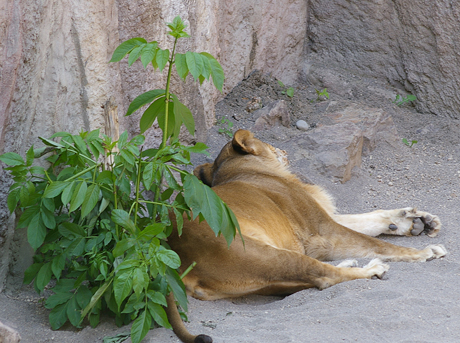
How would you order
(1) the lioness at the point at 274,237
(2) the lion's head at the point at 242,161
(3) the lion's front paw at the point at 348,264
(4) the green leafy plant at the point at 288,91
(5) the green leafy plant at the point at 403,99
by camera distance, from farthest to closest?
(5) the green leafy plant at the point at 403,99 → (4) the green leafy plant at the point at 288,91 → (2) the lion's head at the point at 242,161 → (3) the lion's front paw at the point at 348,264 → (1) the lioness at the point at 274,237

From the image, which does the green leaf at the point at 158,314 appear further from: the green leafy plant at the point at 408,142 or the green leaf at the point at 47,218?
the green leafy plant at the point at 408,142

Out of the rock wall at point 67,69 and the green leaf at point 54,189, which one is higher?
the rock wall at point 67,69

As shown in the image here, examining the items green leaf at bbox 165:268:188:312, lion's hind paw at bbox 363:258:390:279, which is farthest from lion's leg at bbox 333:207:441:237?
green leaf at bbox 165:268:188:312

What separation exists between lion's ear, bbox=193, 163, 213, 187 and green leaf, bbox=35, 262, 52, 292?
82.8 inches

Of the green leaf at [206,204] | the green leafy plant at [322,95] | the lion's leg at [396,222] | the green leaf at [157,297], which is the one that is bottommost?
the lion's leg at [396,222]

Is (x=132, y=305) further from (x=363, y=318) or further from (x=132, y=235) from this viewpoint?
(x=363, y=318)

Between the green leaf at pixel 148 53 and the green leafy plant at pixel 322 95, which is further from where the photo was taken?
the green leafy plant at pixel 322 95

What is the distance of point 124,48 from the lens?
2684 mm

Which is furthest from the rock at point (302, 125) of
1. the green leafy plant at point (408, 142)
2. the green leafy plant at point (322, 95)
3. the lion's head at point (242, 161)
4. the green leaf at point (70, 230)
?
the green leaf at point (70, 230)

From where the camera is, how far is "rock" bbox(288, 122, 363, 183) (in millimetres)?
5730

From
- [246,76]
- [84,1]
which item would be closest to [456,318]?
[84,1]

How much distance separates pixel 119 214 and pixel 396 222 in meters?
2.72

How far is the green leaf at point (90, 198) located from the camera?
8.59 feet

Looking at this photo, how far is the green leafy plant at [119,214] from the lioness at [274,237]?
1.07 ft
